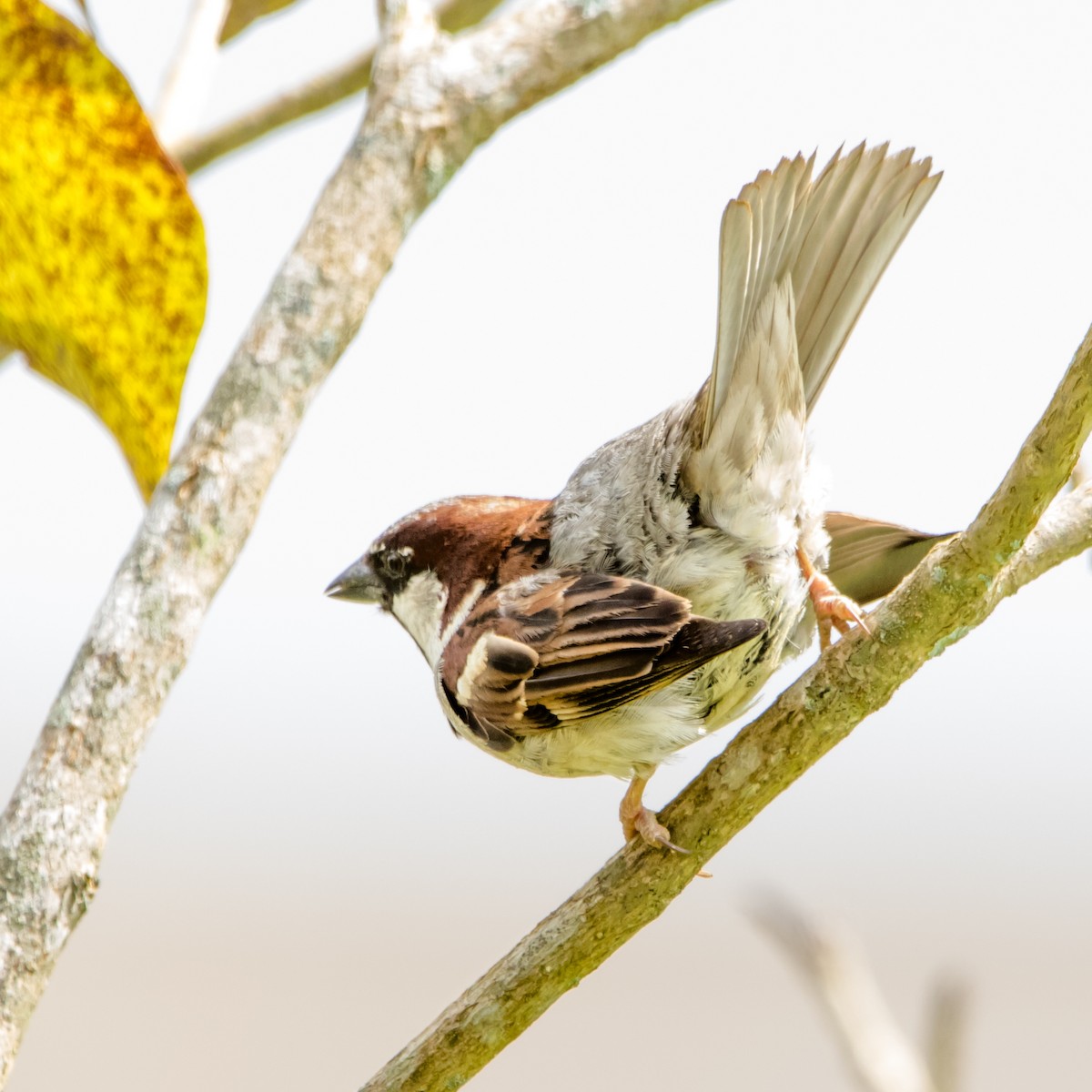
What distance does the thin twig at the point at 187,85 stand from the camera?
9.41ft

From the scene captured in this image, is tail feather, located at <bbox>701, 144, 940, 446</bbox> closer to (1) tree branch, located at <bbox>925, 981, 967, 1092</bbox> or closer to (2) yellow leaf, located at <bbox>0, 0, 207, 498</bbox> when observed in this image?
(2) yellow leaf, located at <bbox>0, 0, 207, 498</bbox>

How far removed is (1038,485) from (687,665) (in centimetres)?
61

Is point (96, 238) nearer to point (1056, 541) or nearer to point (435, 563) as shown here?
point (435, 563)

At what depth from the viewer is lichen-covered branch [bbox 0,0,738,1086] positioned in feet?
5.57

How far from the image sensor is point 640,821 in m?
1.95

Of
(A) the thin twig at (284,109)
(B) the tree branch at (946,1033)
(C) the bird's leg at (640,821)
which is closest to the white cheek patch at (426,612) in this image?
(C) the bird's leg at (640,821)

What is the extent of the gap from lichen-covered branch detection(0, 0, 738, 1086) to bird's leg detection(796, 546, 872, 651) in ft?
2.96

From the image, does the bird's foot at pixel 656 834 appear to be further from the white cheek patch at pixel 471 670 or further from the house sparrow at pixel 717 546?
the white cheek patch at pixel 471 670

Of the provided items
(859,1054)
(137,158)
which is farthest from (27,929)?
(859,1054)

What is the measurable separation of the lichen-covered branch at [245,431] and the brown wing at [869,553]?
3.33ft

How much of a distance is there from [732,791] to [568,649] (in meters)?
0.42

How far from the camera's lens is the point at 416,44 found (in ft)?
8.09

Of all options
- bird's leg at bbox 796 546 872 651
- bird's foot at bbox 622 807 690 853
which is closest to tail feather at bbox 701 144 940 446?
bird's leg at bbox 796 546 872 651

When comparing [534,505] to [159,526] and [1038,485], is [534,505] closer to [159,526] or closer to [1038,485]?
[159,526]
